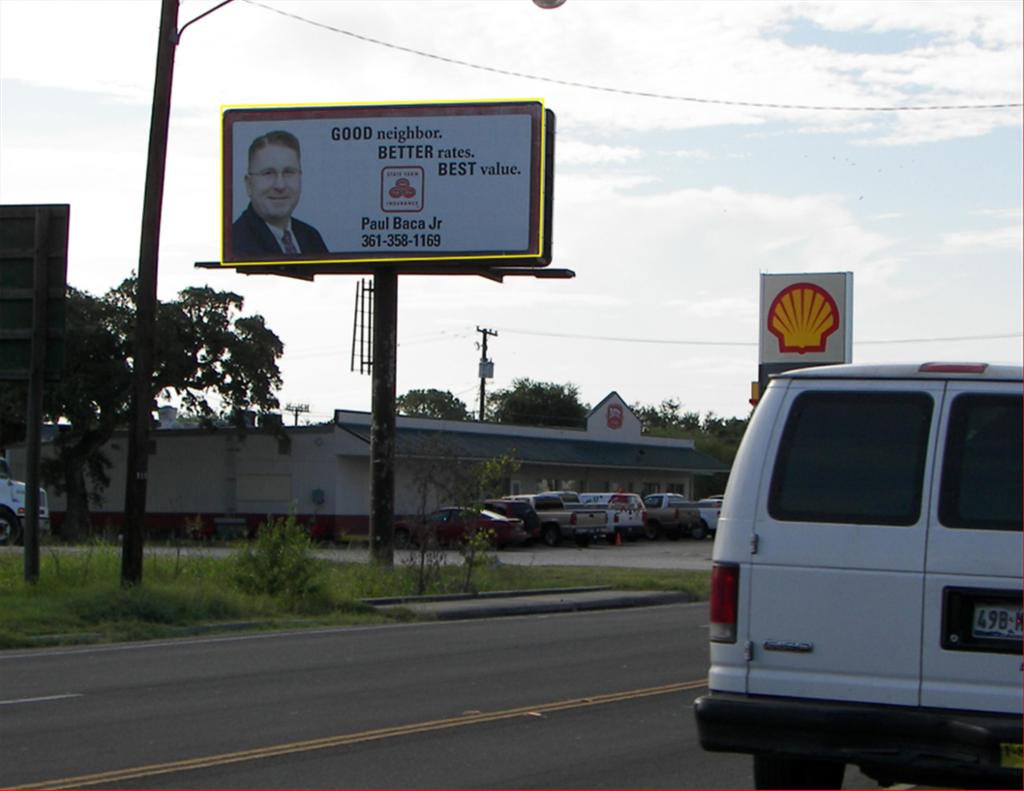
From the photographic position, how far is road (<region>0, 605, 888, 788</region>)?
892 cm

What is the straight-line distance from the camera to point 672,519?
57906mm

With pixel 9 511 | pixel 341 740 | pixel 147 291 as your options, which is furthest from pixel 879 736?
pixel 9 511

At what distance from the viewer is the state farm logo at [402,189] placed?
105 feet

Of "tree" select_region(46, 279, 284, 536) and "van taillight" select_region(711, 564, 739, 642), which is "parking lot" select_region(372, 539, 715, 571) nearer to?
"tree" select_region(46, 279, 284, 536)

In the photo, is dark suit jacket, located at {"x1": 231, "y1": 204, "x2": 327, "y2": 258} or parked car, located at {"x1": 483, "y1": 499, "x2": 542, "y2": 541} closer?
dark suit jacket, located at {"x1": 231, "y1": 204, "x2": 327, "y2": 258}

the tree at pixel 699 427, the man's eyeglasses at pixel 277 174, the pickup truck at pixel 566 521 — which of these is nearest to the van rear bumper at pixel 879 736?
the man's eyeglasses at pixel 277 174

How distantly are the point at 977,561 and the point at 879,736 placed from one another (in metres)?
0.89

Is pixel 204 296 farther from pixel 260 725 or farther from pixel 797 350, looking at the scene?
pixel 260 725

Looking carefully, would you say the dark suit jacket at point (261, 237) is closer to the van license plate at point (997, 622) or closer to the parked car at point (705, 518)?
the van license plate at point (997, 622)

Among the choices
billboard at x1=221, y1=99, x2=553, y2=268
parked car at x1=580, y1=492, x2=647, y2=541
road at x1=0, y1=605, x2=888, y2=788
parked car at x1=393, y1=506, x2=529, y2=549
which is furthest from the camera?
parked car at x1=580, y1=492, x2=647, y2=541

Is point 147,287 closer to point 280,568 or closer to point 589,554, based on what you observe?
point 280,568

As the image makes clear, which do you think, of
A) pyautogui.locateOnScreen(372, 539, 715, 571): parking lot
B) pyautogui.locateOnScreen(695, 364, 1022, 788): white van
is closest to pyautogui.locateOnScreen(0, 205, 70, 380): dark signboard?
pyautogui.locateOnScreen(372, 539, 715, 571): parking lot

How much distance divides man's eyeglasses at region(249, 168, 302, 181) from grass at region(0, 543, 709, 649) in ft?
30.4

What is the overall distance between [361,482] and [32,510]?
32.9m
